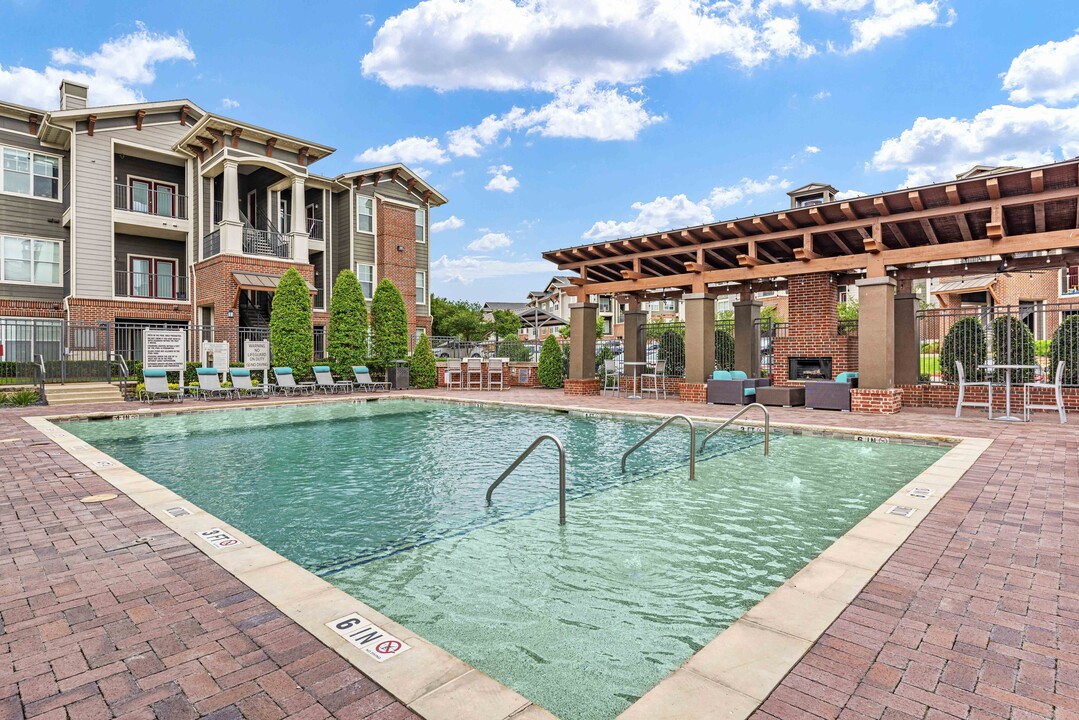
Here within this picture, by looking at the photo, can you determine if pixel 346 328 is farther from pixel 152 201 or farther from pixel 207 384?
pixel 152 201

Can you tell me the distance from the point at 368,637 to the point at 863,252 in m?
14.0

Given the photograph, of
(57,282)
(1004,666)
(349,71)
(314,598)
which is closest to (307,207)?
(349,71)

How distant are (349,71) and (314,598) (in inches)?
950

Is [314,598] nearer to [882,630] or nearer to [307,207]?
[882,630]

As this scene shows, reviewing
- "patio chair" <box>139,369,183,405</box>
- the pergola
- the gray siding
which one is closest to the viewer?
the pergola

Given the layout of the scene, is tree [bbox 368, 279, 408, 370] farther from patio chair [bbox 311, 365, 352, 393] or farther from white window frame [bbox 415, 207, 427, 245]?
white window frame [bbox 415, 207, 427, 245]

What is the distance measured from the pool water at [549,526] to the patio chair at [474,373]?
32.5 ft

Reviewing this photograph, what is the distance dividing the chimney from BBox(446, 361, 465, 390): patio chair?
1630cm

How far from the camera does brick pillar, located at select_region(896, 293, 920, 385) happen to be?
42.0 ft

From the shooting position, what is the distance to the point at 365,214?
25.0m

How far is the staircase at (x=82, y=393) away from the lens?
13.8 meters

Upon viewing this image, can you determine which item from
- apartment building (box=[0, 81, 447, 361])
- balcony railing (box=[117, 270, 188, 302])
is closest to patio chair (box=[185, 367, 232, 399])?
apartment building (box=[0, 81, 447, 361])

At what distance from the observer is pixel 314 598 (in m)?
2.88

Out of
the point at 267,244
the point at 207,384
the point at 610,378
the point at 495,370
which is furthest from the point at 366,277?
the point at 610,378
